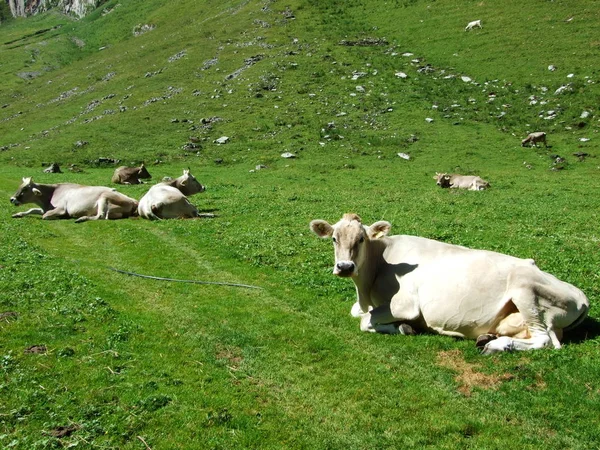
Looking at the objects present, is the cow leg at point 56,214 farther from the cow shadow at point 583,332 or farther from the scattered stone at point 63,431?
the cow shadow at point 583,332

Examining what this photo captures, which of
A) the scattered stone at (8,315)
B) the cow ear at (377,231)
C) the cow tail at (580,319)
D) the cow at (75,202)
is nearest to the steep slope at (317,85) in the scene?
the cow at (75,202)

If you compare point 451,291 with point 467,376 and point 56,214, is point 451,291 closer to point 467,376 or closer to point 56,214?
point 467,376

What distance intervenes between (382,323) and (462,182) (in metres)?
24.0

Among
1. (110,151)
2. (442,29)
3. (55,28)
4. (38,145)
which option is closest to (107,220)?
(110,151)

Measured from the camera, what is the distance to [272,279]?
45.6 feet

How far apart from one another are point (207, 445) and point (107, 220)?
61.7ft

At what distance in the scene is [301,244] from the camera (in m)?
16.9

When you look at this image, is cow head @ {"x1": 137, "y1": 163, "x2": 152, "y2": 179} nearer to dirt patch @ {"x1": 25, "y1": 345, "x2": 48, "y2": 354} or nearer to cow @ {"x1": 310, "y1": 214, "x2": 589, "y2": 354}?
cow @ {"x1": 310, "y1": 214, "x2": 589, "y2": 354}

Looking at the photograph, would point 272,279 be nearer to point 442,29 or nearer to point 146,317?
point 146,317

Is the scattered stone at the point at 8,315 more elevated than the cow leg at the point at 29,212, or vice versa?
the scattered stone at the point at 8,315

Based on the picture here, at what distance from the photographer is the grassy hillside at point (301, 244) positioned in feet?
23.2

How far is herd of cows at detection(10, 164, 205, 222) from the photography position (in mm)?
22984

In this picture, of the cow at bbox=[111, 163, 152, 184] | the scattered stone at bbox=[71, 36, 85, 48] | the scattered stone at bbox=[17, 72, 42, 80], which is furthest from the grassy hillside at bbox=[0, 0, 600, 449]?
the scattered stone at bbox=[71, 36, 85, 48]

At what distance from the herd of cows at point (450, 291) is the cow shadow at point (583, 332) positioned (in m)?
0.22
